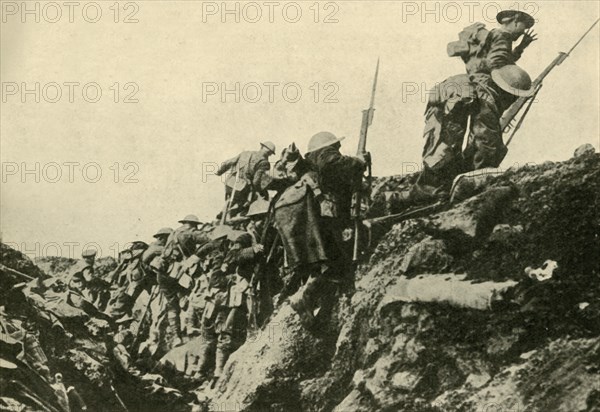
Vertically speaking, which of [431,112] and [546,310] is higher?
[431,112]

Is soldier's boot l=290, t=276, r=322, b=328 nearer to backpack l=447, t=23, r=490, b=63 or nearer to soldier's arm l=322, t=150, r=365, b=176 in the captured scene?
soldier's arm l=322, t=150, r=365, b=176

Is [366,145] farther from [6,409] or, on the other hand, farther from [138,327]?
[6,409]

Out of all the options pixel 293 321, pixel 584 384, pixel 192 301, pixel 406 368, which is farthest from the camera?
pixel 192 301

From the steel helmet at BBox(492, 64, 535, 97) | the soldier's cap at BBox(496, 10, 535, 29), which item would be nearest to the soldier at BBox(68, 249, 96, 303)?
the steel helmet at BBox(492, 64, 535, 97)

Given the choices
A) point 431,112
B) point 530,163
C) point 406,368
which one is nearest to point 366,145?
point 431,112

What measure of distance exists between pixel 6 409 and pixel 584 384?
5.63m

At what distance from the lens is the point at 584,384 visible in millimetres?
8414

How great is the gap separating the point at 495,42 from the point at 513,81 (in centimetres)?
46

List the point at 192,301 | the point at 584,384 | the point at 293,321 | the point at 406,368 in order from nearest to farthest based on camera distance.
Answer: the point at 584,384
the point at 406,368
the point at 293,321
the point at 192,301

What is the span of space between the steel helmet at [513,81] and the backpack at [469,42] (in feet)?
1.15

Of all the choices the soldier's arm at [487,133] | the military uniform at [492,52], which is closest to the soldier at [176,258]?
the soldier's arm at [487,133]

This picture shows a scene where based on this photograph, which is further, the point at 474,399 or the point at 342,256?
the point at 342,256

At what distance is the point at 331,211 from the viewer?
9625 millimetres

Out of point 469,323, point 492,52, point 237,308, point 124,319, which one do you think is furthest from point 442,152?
point 124,319
